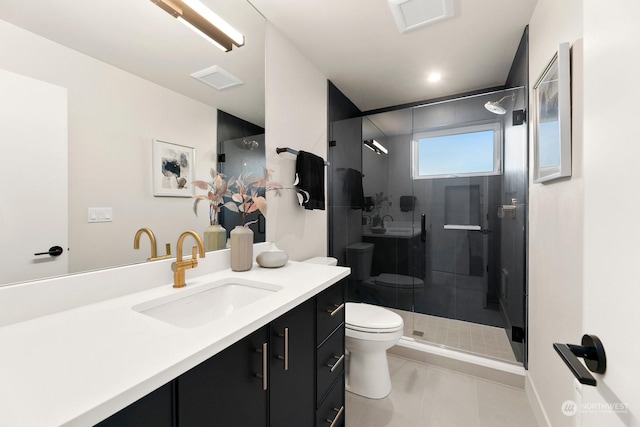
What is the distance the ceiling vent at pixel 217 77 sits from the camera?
134cm

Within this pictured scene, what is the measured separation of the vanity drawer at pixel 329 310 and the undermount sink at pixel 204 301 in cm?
21

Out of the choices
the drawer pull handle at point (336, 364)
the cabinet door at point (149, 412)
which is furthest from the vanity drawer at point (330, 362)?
the cabinet door at point (149, 412)

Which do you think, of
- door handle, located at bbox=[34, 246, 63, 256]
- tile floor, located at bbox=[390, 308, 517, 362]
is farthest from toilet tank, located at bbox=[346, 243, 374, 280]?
door handle, located at bbox=[34, 246, 63, 256]

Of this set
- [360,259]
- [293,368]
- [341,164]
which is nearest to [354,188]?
[341,164]

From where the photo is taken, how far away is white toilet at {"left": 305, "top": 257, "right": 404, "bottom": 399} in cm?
167

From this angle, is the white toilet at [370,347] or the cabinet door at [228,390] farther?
the white toilet at [370,347]

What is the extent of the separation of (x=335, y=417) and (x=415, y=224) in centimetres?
203

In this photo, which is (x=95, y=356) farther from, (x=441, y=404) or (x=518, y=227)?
(x=518, y=227)

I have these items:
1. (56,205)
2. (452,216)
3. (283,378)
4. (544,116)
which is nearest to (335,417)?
(283,378)

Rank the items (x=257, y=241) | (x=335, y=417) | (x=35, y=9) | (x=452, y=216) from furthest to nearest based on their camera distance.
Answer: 1. (x=452, y=216)
2. (x=257, y=241)
3. (x=335, y=417)
4. (x=35, y=9)

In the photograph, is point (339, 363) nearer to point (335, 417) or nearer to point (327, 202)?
point (335, 417)

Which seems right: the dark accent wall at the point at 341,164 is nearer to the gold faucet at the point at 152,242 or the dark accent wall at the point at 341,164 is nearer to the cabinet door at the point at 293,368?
the cabinet door at the point at 293,368

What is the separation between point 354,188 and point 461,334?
1.75 meters

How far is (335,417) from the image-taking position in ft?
4.21
